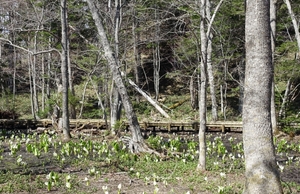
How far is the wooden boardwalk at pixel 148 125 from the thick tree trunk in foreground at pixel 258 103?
37.5ft

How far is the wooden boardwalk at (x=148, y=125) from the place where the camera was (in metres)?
16.1

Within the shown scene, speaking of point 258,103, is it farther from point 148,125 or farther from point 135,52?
point 135,52

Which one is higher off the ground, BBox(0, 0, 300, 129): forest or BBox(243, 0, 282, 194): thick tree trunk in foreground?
BBox(0, 0, 300, 129): forest

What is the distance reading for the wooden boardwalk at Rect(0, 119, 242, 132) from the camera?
16094mm

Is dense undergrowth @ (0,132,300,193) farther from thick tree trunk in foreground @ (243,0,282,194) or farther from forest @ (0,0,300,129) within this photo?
forest @ (0,0,300,129)

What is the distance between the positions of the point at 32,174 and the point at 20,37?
17.9 m

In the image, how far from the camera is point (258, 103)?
4.39 m

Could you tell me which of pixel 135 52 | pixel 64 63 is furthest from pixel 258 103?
pixel 135 52

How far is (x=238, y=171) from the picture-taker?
7.38m

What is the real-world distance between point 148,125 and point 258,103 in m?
12.9

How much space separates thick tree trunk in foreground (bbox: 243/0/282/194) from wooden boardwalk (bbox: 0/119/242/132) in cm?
1142

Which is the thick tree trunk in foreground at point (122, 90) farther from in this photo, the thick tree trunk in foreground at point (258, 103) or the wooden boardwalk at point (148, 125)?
the wooden boardwalk at point (148, 125)

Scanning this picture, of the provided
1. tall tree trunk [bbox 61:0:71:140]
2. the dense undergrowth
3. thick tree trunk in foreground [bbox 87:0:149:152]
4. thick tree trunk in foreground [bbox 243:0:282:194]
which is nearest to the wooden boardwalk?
tall tree trunk [bbox 61:0:71:140]

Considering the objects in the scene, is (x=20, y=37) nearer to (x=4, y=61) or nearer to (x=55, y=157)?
(x=4, y=61)
